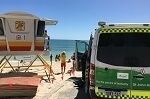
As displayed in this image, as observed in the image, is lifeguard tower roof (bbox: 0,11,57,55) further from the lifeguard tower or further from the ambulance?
the ambulance

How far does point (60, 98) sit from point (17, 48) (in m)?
7.07

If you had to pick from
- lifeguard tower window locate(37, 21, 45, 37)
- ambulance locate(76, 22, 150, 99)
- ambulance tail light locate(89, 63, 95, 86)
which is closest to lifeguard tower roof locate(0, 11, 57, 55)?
lifeguard tower window locate(37, 21, 45, 37)

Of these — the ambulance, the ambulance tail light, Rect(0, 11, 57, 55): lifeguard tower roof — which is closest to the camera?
the ambulance

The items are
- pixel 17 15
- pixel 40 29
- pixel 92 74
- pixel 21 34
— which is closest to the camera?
pixel 92 74

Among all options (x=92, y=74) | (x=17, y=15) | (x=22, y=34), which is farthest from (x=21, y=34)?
(x=92, y=74)

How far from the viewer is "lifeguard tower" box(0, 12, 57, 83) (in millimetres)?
20203

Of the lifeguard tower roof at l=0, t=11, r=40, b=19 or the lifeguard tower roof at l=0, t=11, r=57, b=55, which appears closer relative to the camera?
the lifeguard tower roof at l=0, t=11, r=40, b=19

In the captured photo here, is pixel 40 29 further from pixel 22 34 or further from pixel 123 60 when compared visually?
Answer: pixel 123 60

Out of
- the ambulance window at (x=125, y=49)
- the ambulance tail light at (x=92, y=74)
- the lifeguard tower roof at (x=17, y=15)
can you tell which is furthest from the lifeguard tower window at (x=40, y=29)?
the ambulance window at (x=125, y=49)

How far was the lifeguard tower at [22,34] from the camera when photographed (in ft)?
66.3

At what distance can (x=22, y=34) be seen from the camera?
20.6m

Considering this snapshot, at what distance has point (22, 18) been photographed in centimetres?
2009

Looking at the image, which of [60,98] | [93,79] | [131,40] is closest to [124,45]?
[131,40]

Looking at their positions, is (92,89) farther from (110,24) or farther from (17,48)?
(17,48)
